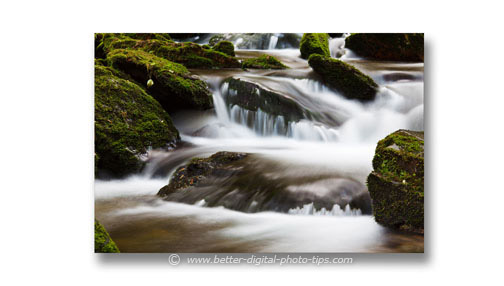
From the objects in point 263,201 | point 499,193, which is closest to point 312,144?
point 263,201

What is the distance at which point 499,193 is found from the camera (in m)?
2.92

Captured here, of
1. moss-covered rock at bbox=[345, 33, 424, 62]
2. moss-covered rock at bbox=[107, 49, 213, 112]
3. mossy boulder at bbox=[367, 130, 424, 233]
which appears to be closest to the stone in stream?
mossy boulder at bbox=[367, 130, 424, 233]

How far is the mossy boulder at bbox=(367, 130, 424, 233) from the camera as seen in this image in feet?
8.97

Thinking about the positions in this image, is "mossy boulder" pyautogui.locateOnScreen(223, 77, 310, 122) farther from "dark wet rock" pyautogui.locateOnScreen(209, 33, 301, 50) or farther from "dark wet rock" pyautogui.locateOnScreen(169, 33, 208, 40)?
"dark wet rock" pyautogui.locateOnScreen(169, 33, 208, 40)

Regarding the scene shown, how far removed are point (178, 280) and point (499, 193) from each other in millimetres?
2588

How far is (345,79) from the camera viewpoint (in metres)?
3.75

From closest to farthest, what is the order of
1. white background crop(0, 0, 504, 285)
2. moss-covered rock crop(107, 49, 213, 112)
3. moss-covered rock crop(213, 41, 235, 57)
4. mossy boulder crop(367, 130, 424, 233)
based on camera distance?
1. mossy boulder crop(367, 130, 424, 233)
2. white background crop(0, 0, 504, 285)
3. moss-covered rock crop(213, 41, 235, 57)
4. moss-covered rock crop(107, 49, 213, 112)

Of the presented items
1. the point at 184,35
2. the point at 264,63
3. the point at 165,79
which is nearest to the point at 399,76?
the point at 264,63

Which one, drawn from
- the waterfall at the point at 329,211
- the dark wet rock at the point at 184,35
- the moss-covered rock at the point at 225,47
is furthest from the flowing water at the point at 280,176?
the dark wet rock at the point at 184,35

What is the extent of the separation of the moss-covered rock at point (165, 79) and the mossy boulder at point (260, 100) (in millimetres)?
246

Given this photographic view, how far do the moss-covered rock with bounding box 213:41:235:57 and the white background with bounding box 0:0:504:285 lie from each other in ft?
1.16

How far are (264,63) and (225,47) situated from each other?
0.47m
